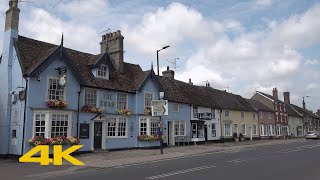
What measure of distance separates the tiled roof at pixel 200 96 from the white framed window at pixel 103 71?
26.0 ft

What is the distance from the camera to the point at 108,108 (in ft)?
93.5

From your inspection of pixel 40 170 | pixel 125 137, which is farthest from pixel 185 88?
pixel 40 170

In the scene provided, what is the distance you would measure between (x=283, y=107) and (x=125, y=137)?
1910 inches

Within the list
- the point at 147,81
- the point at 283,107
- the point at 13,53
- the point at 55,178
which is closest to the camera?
the point at 55,178

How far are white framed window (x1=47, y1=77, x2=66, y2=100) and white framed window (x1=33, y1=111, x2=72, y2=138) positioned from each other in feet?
3.87

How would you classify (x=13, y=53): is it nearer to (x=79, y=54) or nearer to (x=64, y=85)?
(x=64, y=85)

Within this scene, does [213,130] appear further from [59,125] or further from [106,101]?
[59,125]

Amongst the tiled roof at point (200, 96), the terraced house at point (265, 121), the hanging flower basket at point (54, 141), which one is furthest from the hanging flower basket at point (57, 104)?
the terraced house at point (265, 121)

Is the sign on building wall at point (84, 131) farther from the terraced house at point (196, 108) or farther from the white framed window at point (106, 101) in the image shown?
the terraced house at point (196, 108)

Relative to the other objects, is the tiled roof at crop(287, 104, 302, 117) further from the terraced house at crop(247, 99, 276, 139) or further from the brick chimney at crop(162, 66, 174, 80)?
the brick chimney at crop(162, 66, 174, 80)

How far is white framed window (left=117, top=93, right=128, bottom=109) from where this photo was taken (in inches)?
1168

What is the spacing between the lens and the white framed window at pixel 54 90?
957 inches

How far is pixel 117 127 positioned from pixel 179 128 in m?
9.21

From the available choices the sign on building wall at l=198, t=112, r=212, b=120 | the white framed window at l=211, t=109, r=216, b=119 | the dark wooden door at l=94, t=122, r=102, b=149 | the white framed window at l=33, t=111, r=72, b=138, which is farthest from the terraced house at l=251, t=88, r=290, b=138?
the white framed window at l=33, t=111, r=72, b=138
